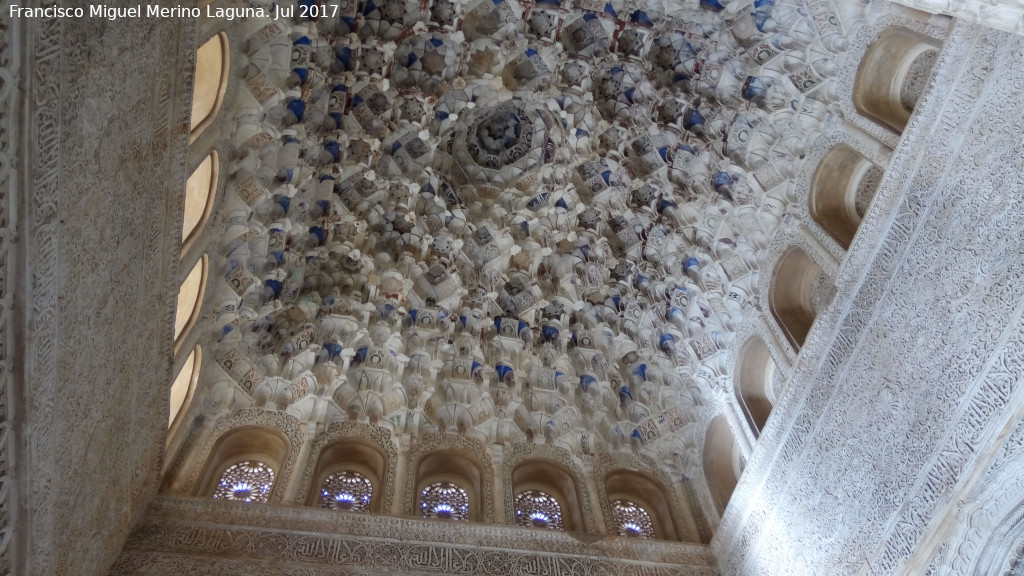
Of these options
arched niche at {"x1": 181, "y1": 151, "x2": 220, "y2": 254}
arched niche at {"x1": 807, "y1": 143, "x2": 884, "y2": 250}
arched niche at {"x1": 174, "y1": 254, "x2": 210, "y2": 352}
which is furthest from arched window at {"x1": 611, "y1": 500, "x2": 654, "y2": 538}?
arched niche at {"x1": 181, "y1": 151, "x2": 220, "y2": 254}

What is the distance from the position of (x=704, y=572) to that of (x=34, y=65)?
7.71 meters

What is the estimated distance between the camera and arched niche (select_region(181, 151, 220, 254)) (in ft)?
23.5

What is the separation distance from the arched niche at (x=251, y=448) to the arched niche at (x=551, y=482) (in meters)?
2.86

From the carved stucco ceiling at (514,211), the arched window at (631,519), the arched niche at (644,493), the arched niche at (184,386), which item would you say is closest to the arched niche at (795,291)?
the carved stucco ceiling at (514,211)

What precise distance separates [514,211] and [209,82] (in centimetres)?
413

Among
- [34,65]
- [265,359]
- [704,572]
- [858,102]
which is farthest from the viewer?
[265,359]

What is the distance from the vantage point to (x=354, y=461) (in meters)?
8.95

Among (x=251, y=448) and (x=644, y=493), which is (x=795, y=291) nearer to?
(x=644, y=493)

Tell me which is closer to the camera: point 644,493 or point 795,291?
point 795,291

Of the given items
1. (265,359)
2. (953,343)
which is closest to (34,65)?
(265,359)

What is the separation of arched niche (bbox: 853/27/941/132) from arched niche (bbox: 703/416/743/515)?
4046 millimetres

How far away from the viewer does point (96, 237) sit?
5.10 metres

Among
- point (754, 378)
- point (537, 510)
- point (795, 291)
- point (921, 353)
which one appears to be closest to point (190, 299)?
point (537, 510)

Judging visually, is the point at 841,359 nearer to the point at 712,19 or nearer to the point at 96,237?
the point at 712,19
